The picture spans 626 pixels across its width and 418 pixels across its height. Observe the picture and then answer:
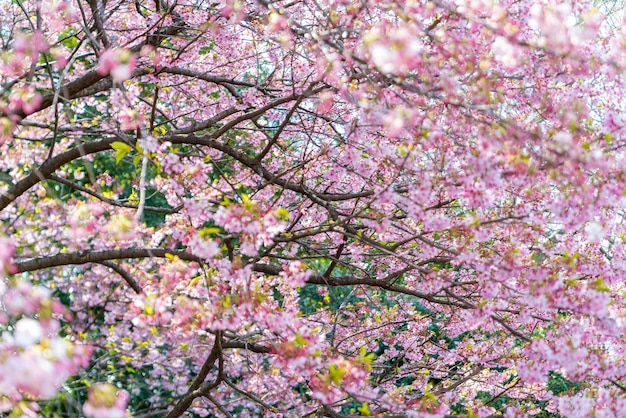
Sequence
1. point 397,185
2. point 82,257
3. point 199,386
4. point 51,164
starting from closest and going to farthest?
point 397,185 → point 82,257 → point 51,164 → point 199,386

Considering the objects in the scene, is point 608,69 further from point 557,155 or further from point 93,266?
point 93,266

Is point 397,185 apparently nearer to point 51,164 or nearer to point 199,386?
point 199,386

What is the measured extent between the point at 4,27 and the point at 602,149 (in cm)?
535

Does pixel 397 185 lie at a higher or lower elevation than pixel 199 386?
higher

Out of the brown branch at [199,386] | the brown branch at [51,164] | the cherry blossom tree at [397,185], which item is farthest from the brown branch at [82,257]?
the brown branch at [199,386]

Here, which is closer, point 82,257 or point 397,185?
point 397,185

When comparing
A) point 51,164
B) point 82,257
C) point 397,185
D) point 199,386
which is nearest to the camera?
point 397,185

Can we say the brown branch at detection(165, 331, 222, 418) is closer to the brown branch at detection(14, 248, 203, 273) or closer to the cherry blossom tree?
the cherry blossom tree

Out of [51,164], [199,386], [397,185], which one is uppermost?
[51,164]

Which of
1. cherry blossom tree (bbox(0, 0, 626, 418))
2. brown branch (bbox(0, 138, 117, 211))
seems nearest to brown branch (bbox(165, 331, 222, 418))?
cherry blossom tree (bbox(0, 0, 626, 418))

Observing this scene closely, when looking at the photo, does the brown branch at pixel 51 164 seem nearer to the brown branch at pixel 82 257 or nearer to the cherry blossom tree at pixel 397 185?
the cherry blossom tree at pixel 397 185

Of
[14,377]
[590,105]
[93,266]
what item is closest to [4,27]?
[93,266]

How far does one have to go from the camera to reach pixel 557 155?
297 centimetres

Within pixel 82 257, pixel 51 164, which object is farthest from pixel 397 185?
pixel 51 164
